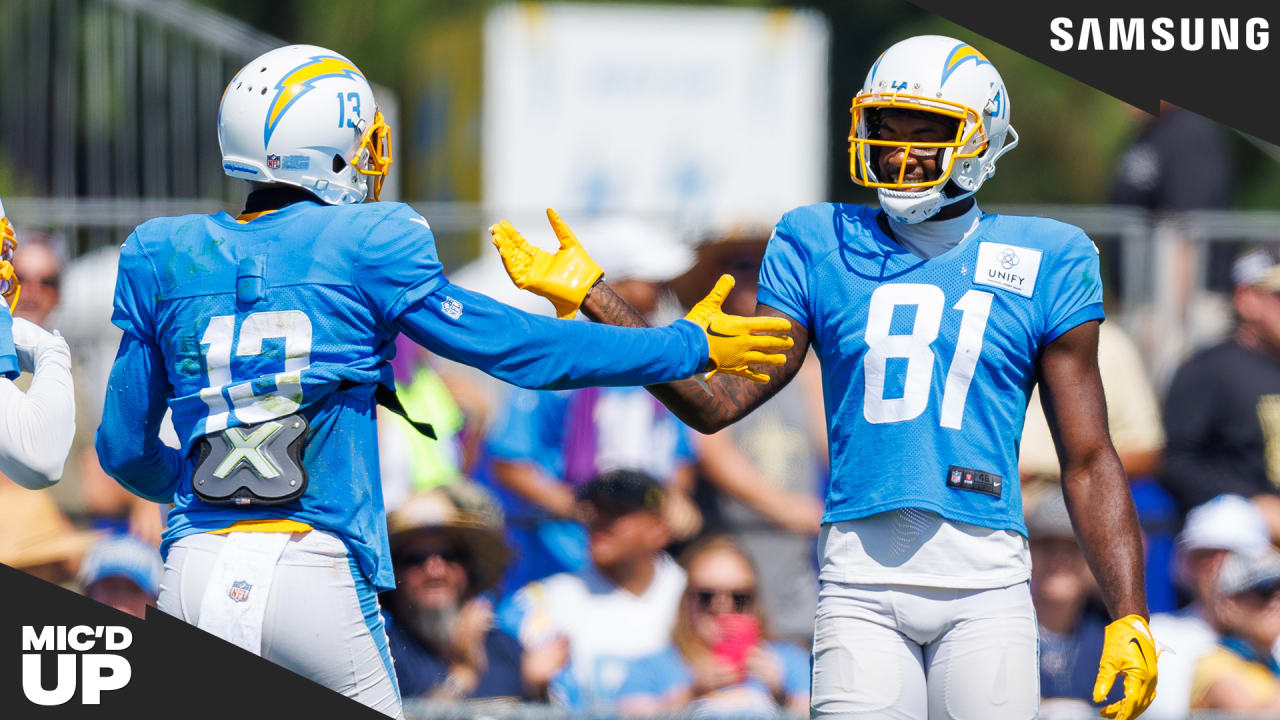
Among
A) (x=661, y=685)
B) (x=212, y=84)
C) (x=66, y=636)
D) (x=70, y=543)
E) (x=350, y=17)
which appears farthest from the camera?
(x=350, y=17)

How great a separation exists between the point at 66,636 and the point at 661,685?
2.58 metres

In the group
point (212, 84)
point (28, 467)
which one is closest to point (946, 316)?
point (28, 467)

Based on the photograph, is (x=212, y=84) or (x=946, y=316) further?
(x=212, y=84)

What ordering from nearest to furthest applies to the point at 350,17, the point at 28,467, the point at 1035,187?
1. the point at 28,467
2. the point at 350,17
3. the point at 1035,187

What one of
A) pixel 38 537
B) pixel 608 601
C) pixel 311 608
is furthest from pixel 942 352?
pixel 38 537

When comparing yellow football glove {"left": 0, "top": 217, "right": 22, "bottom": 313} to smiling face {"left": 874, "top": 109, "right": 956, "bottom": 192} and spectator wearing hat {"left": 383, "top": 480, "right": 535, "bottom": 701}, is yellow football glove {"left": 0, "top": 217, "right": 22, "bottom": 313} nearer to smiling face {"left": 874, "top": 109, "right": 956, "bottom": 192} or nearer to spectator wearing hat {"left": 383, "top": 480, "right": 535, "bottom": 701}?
smiling face {"left": 874, "top": 109, "right": 956, "bottom": 192}

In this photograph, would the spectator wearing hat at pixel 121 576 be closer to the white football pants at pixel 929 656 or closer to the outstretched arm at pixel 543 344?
the outstretched arm at pixel 543 344

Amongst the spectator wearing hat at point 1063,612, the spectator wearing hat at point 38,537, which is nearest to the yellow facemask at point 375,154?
the spectator wearing hat at point 38,537

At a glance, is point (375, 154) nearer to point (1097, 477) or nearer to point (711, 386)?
point (711, 386)

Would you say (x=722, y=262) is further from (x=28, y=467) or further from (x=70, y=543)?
(x=28, y=467)

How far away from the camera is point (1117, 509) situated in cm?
397

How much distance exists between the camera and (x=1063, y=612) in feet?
22.0

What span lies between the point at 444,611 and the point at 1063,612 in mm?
2624

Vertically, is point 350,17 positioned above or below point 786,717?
above
